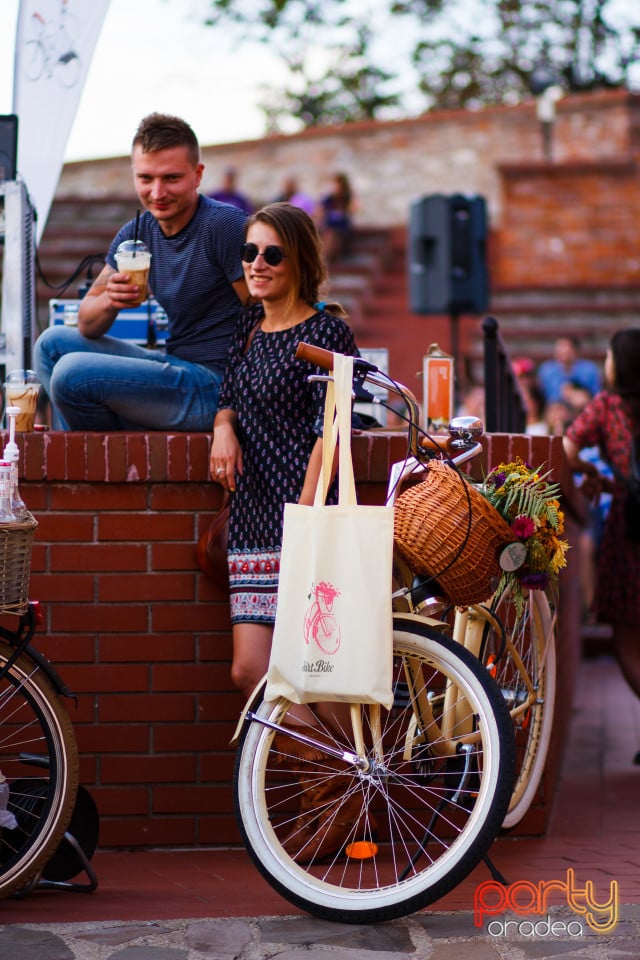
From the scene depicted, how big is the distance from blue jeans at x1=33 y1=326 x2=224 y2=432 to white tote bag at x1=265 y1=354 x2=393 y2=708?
1.22 m

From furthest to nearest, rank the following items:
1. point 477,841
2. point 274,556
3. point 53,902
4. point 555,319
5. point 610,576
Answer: point 555,319, point 610,576, point 274,556, point 53,902, point 477,841

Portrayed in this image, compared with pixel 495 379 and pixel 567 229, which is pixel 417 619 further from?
pixel 567 229

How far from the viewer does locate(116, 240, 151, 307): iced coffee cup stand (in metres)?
4.42

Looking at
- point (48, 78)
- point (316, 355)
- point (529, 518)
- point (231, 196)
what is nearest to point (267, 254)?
point (316, 355)

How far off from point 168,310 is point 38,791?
5.63 ft

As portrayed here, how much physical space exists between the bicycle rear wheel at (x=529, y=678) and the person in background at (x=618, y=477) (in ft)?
4.33

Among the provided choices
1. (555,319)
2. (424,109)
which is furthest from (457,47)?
(555,319)

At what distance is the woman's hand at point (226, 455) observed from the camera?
4.29m

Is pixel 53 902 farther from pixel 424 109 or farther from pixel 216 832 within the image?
pixel 424 109

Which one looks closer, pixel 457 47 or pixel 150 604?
pixel 150 604

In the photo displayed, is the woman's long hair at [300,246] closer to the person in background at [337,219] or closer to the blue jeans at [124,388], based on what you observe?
the blue jeans at [124,388]

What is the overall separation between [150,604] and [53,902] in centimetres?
106

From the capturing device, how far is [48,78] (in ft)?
18.9

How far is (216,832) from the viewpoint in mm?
4660
